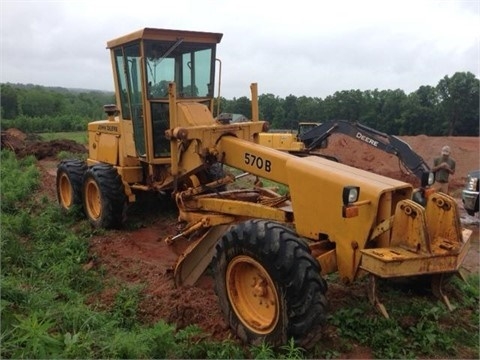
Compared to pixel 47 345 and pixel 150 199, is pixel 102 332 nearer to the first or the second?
pixel 47 345

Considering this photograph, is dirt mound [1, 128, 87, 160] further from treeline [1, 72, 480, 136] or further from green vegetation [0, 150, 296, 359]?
green vegetation [0, 150, 296, 359]

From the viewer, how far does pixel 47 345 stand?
142 inches

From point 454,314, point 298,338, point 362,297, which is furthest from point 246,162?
point 454,314

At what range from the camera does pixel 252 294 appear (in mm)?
4543

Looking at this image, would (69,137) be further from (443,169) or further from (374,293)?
(374,293)

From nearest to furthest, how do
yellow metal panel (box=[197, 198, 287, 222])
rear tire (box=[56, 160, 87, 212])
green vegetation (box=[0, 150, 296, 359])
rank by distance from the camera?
1. green vegetation (box=[0, 150, 296, 359])
2. yellow metal panel (box=[197, 198, 287, 222])
3. rear tire (box=[56, 160, 87, 212])

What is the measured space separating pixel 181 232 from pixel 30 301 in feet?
6.44

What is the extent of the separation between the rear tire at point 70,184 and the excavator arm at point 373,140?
5139 mm

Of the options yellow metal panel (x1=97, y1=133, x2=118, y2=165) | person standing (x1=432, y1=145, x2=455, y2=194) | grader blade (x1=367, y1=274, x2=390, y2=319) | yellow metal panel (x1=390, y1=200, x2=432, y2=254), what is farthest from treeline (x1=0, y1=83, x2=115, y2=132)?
yellow metal panel (x1=390, y1=200, x2=432, y2=254)

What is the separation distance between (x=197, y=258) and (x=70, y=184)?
157 inches

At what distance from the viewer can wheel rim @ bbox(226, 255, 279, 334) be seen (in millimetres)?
4293

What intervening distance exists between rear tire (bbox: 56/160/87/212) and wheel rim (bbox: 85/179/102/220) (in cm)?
24

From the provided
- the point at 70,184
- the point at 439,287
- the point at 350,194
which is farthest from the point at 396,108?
the point at 350,194

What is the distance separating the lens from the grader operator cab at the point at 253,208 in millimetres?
4020
